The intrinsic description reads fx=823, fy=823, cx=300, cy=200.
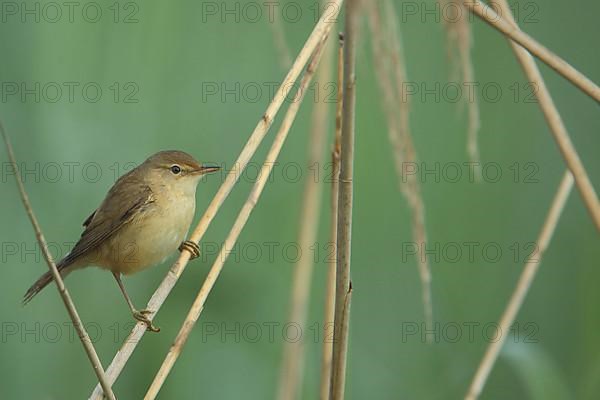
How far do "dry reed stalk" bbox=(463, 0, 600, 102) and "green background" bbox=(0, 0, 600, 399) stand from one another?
0.85m

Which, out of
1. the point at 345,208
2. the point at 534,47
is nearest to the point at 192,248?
the point at 345,208

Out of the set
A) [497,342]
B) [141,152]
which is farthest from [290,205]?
[497,342]

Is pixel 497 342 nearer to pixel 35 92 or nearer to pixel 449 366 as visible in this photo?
pixel 449 366

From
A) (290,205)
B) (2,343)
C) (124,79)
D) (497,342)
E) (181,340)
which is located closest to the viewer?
(181,340)

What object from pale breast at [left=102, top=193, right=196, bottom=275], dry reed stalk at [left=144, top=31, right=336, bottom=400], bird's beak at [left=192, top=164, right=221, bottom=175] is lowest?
pale breast at [left=102, top=193, right=196, bottom=275]

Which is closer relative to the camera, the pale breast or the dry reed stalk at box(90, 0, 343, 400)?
the dry reed stalk at box(90, 0, 343, 400)

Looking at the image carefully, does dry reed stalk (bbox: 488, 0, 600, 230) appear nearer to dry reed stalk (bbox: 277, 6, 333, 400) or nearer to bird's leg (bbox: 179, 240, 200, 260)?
dry reed stalk (bbox: 277, 6, 333, 400)

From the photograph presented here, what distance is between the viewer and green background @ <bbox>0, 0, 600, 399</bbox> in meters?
2.82

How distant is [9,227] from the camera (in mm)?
2875

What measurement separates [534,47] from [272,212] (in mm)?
1605

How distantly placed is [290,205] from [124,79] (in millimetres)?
767

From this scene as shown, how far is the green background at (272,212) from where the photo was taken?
2.82 m

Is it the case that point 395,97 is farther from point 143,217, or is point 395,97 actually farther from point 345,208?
point 143,217

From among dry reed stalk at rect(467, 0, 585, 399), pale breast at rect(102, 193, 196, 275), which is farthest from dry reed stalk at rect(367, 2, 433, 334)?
pale breast at rect(102, 193, 196, 275)
